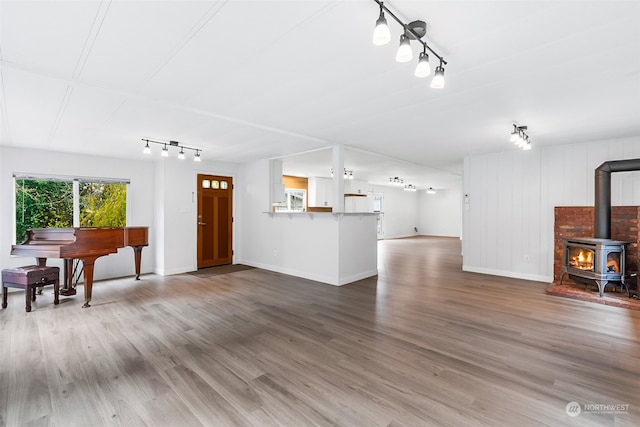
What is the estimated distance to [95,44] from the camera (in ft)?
6.44

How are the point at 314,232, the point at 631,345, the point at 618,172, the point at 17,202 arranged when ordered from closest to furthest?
the point at 631,345 < the point at 618,172 < the point at 17,202 < the point at 314,232

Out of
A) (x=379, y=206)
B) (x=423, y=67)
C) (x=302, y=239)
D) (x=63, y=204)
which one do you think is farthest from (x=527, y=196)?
(x=63, y=204)

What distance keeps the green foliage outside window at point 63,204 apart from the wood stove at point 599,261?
7863 mm

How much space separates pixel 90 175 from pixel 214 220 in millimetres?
2379

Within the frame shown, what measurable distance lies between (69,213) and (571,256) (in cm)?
850

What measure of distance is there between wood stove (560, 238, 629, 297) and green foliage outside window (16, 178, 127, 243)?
786 centimetres

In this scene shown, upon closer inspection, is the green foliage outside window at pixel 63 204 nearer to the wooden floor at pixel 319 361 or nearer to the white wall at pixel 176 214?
the white wall at pixel 176 214

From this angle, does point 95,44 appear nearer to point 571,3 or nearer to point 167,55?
point 167,55

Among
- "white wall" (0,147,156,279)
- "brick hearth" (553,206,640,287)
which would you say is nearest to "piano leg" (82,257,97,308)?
"white wall" (0,147,156,279)

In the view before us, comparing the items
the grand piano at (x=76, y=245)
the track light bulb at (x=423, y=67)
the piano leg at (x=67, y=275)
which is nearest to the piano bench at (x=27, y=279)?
the grand piano at (x=76, y=245)

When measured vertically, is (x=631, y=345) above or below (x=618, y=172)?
below

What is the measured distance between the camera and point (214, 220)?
22.1ft

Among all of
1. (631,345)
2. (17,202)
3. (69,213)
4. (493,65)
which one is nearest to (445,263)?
(631,345)

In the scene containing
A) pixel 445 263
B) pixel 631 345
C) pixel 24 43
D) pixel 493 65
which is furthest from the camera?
pixel 445 263
